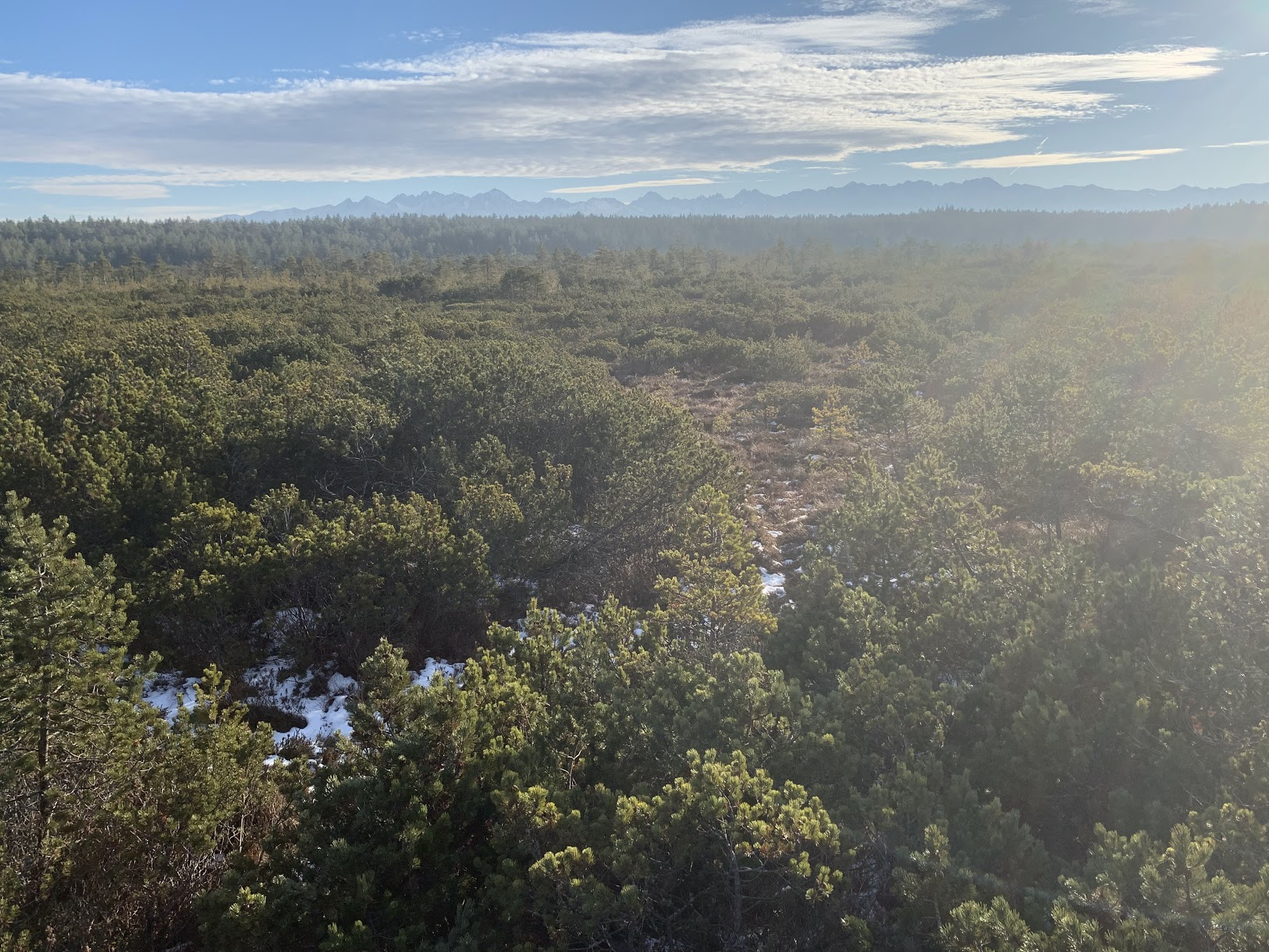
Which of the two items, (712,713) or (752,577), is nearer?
(712,713)

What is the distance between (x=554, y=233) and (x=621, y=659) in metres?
171

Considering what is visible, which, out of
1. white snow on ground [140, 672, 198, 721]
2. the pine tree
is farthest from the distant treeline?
the pine tree

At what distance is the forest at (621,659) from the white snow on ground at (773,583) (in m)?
0.95

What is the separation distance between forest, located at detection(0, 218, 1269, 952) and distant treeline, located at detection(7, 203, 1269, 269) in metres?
99.3

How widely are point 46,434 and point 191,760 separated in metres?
11.4

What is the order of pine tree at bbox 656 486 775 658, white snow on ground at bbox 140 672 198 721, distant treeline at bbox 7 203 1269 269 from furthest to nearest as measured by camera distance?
1. distant treeline at bbox 7 203 1269 269
2. white snow on ground at bbox 140 672 198 721
3. pine tree at bbox 656 486 775 658

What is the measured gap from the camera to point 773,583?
12.8 metres

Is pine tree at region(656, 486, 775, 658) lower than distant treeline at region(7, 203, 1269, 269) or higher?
lower

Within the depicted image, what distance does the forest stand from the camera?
5082 mm

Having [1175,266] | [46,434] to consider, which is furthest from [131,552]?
[1175,266]

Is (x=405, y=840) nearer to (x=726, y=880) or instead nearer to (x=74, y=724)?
(x=726, y=880)

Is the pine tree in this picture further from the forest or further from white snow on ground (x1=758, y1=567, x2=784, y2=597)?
white snow on ground (x1=758, y1=567, x2=784, y2=597)

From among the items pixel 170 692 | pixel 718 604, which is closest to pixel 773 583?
pixel 718 604

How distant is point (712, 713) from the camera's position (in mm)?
6555
